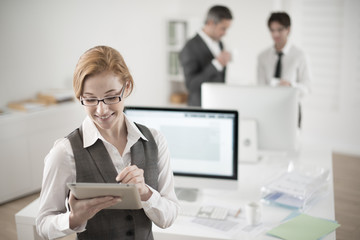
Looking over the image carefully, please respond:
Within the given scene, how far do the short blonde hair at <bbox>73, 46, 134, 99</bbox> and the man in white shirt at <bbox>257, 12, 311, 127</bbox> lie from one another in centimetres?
266

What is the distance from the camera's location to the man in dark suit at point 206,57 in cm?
393

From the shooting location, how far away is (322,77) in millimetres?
4973

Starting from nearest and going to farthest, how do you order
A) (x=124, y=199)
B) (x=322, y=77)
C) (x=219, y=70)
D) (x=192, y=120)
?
(x=124, y=199) → (x=192, y=120) → (x=219, y=70) → (x=322, y=77)

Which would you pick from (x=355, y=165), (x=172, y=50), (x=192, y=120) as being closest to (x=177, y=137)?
(x=192, y=120)

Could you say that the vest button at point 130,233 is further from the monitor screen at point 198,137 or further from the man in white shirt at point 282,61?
the man in white shirt at point 282,61

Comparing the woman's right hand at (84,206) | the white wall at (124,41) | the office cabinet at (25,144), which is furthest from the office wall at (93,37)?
the woman's right hand at (84,206)

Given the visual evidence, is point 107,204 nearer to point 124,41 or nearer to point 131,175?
point 131,175

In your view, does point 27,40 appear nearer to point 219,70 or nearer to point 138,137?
point 219,70

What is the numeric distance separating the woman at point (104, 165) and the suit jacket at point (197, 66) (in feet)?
8.13

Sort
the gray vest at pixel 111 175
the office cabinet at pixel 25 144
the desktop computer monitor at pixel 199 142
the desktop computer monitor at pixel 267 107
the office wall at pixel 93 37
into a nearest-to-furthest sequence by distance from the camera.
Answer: the gray vest at pixel 111 175, the desktop computer monitor at pixel 199 142, the desktop computer monitor at pixel 267 107, the office cabinet at pixel 25 144, the office wall at pixel 93 37

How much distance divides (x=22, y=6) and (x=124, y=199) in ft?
10.8

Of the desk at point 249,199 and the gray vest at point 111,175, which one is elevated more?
the gray vest at point 111,175

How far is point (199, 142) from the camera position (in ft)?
7.01

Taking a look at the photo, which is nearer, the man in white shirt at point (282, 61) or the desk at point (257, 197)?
the desk at point (257, 197)
